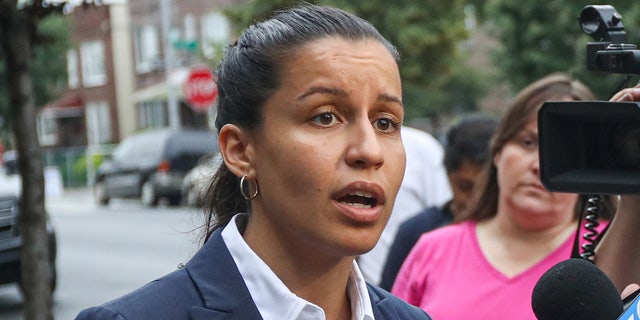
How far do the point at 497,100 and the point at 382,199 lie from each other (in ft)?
119

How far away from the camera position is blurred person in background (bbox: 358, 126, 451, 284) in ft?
15.8

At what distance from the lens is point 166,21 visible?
24547 mm

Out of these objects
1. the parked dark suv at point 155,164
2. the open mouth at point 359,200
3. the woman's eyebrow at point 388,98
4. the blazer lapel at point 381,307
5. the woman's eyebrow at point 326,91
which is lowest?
the parked dark suv at point 155,164

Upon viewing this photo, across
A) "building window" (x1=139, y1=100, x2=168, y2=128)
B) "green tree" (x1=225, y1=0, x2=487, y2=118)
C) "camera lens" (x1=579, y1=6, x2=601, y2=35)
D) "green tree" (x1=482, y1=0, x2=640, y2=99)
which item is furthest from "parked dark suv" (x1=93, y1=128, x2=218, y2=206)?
"camera lens" (x1=579, y1=6, x2=601, y2=35)

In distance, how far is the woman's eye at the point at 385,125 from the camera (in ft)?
6.11

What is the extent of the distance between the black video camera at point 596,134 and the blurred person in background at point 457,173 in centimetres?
204

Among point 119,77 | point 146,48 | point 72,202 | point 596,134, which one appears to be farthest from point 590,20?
point 119,77

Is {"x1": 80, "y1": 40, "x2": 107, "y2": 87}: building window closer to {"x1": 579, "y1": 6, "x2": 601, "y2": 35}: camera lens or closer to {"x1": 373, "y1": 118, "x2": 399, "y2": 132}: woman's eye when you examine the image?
{"x1": 579, "y1": 6, "x2": 601, "y2": 35}: camera lens

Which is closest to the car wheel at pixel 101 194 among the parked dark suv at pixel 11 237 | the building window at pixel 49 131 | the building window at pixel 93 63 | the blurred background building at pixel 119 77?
the blurred background building at pixel 119 77

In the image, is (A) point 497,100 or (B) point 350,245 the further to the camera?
(A) point 497,100

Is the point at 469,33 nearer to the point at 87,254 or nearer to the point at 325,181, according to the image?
the point at 87,254

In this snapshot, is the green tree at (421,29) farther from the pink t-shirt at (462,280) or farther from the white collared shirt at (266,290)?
the white collared shirt at (266,290)

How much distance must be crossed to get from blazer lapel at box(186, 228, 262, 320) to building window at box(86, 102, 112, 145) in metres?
39.7

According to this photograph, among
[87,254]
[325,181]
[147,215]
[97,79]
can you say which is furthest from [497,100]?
[325,181]
